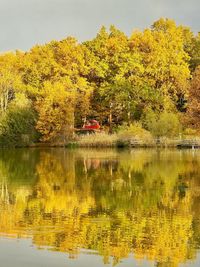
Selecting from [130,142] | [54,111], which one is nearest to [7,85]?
[54,111]

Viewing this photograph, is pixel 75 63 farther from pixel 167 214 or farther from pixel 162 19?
pixel 167 214

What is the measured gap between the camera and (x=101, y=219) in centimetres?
1441

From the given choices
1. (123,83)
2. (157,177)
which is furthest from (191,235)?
(123,83)

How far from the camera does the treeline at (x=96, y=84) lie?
184 feet

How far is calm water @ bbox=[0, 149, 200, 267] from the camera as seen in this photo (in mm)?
10570

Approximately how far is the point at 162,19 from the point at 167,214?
174 feet

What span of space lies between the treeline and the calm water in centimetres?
2968

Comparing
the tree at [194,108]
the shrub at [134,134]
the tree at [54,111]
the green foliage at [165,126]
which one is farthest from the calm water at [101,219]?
the tree at [54,111]

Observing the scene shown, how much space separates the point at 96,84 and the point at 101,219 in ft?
159

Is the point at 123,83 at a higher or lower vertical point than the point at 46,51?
lower

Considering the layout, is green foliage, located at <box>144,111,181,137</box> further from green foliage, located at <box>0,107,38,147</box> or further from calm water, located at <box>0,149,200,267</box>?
calm water, located at <box>0,149,200,267</box>

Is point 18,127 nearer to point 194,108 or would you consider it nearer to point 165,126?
point 165,126

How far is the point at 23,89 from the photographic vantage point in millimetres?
60406

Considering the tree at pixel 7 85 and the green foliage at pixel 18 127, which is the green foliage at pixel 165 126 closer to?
the green foliage at pixel 18 127
